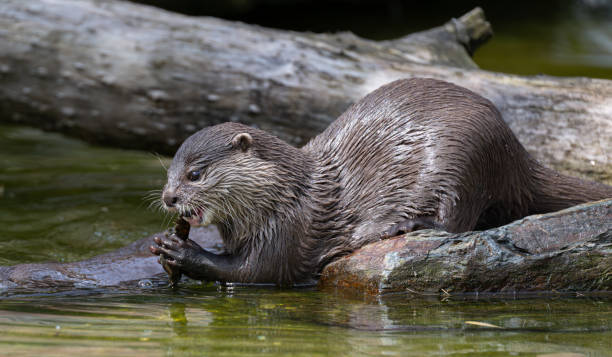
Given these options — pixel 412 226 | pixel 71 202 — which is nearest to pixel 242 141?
pixel 412 226

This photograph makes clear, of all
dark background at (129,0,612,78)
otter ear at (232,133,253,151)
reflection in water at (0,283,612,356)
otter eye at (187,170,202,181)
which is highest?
dark background at (129,0,612,78)

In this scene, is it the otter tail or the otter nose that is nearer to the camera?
the otter nose

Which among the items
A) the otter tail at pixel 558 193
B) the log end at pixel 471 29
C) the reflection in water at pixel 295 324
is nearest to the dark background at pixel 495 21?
the log end at pixel 471 29

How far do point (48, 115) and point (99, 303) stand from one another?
123 inches

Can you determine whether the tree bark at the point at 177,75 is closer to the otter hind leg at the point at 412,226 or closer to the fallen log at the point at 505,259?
the otter hind leg at the point at 412,226

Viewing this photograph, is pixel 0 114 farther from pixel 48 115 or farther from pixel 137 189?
pixel 137 189

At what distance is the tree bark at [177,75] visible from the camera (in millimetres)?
5410

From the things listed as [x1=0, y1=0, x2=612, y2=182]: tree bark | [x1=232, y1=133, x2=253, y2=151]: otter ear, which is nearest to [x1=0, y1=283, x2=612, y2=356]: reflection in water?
[x1=232, y1=133, x2=253, y2=151]: otter ear

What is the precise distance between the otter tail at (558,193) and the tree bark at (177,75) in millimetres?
1266

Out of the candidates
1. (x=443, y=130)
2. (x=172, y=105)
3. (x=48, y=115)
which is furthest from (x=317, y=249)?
(x=48, y=115)

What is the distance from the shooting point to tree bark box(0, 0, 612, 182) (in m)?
5.41

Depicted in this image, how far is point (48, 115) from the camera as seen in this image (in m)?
5.86

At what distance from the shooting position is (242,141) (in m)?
3.73

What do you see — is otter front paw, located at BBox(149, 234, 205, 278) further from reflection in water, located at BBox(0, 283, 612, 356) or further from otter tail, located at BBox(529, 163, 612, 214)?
otter tail, located at BBox(529, 163, 612, 214)
